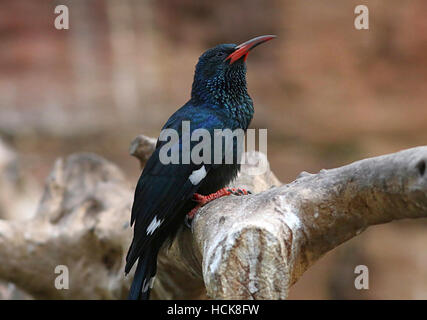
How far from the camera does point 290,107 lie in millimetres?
6266

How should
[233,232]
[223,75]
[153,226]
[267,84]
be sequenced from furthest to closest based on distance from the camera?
[267,84], [223,75], [153,226], [233,232]

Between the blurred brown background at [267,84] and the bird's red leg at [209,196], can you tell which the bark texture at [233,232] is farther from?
the blurred brown background at [267,84]

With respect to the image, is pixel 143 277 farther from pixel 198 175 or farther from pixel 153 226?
pixel 198 175

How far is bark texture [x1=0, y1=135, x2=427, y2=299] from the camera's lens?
66.4 inches

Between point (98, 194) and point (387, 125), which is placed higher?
point (387, 125)

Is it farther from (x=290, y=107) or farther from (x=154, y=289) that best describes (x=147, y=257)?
(x=290, y=107)

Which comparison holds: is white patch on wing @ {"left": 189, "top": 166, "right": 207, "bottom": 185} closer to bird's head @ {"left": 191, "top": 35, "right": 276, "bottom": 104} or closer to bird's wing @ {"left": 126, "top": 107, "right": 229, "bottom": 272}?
bird's wing @ {"left": 126, "top": 107, "right": 229, "bottom": 272}

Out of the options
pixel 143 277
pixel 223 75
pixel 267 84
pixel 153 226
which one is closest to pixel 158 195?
pixel 153 226

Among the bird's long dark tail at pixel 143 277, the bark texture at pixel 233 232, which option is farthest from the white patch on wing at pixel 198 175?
the bird's long dark tail at pixel 143 277

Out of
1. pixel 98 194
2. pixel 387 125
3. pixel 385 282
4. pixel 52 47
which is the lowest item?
pixel 385 282

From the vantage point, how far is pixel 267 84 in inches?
248

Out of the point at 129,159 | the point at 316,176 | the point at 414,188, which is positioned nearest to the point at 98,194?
the point at 316,176

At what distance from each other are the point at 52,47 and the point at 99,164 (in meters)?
3.29

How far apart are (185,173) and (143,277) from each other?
49 centimetres
